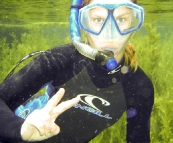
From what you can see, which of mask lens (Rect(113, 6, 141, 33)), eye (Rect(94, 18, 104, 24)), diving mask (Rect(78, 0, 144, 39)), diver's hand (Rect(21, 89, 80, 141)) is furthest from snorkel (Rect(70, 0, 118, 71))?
diver's hand (Rect(21, 89, 80, 141))

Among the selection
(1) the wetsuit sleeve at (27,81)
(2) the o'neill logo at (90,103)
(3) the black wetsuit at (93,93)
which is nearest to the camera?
(1) the wetsuit sleeve at (27,81)

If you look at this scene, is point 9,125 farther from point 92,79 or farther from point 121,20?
point 121,20

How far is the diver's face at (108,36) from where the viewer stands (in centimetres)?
326

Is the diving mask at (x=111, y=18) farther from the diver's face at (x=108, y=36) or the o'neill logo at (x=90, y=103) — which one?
the o'neill logo at (x=90, y=103)

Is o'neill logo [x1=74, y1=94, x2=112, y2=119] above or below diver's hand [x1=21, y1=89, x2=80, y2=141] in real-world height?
below

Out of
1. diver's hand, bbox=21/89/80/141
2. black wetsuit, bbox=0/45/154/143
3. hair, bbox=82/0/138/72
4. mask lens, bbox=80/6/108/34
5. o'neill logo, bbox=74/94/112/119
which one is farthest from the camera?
hair, bbox=82/0/138/72

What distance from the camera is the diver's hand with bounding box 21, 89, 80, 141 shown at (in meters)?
2.17

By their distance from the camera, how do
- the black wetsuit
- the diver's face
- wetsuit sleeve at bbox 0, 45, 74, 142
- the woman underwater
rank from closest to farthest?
wetsuit sleeve at bbox 0, 45, 74, 142 < the woman underwater < the diver's face < the black wetsuit

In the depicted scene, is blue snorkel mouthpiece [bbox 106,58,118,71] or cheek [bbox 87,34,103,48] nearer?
blue snorkel mouthpiece [bbox 106,58,118,71]

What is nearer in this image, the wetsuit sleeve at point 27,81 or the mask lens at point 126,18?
the wetsuit sleeve at point 27,81

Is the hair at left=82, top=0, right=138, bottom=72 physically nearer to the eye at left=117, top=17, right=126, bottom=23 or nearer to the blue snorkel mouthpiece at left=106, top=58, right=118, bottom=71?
the eye at left=117, top=17, right=126, bottom=23

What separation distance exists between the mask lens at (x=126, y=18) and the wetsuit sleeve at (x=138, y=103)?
87cm

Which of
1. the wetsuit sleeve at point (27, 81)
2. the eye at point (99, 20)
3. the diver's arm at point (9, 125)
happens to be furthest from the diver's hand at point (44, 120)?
the eye at point (99, 20)

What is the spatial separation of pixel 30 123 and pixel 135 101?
2239mm
